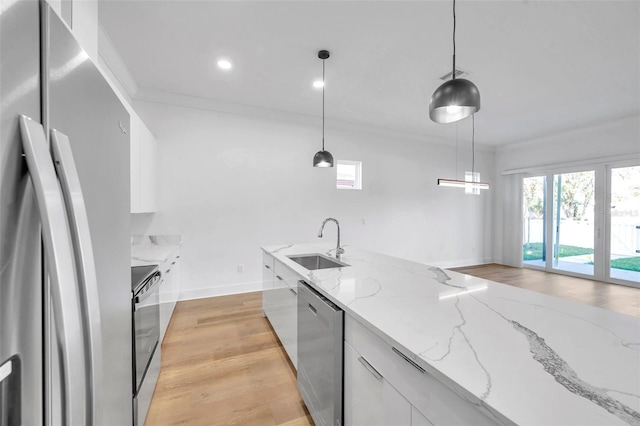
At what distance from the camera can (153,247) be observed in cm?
311

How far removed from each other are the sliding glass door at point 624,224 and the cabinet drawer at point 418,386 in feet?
20.9

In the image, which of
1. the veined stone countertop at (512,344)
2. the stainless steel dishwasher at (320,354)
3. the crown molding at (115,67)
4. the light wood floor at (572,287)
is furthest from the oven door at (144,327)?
the light wood floor at (572,287)

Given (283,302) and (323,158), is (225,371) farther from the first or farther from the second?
(323,158)

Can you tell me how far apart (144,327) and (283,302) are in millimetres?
1021

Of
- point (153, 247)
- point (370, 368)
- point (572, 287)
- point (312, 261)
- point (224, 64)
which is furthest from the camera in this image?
point (572, 287)

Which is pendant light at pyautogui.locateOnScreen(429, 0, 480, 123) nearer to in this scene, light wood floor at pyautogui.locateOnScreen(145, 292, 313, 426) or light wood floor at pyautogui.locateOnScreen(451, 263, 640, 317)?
light wood floor at pyautogui.locateOnScreen(145, 292, 313, 426)

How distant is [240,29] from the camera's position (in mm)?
2410

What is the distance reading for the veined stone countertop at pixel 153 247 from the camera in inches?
93.4

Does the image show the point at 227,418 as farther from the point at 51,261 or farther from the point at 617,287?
the point at 617,287

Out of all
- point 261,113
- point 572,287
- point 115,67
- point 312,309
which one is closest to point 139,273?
point 312,309

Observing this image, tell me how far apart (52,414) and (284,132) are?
170 inches

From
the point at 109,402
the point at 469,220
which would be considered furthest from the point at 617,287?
the point at 109,402

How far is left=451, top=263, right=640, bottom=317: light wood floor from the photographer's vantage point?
150 inches

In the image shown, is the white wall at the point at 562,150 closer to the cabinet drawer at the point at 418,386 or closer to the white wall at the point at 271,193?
the white wall at the point at 271,193
